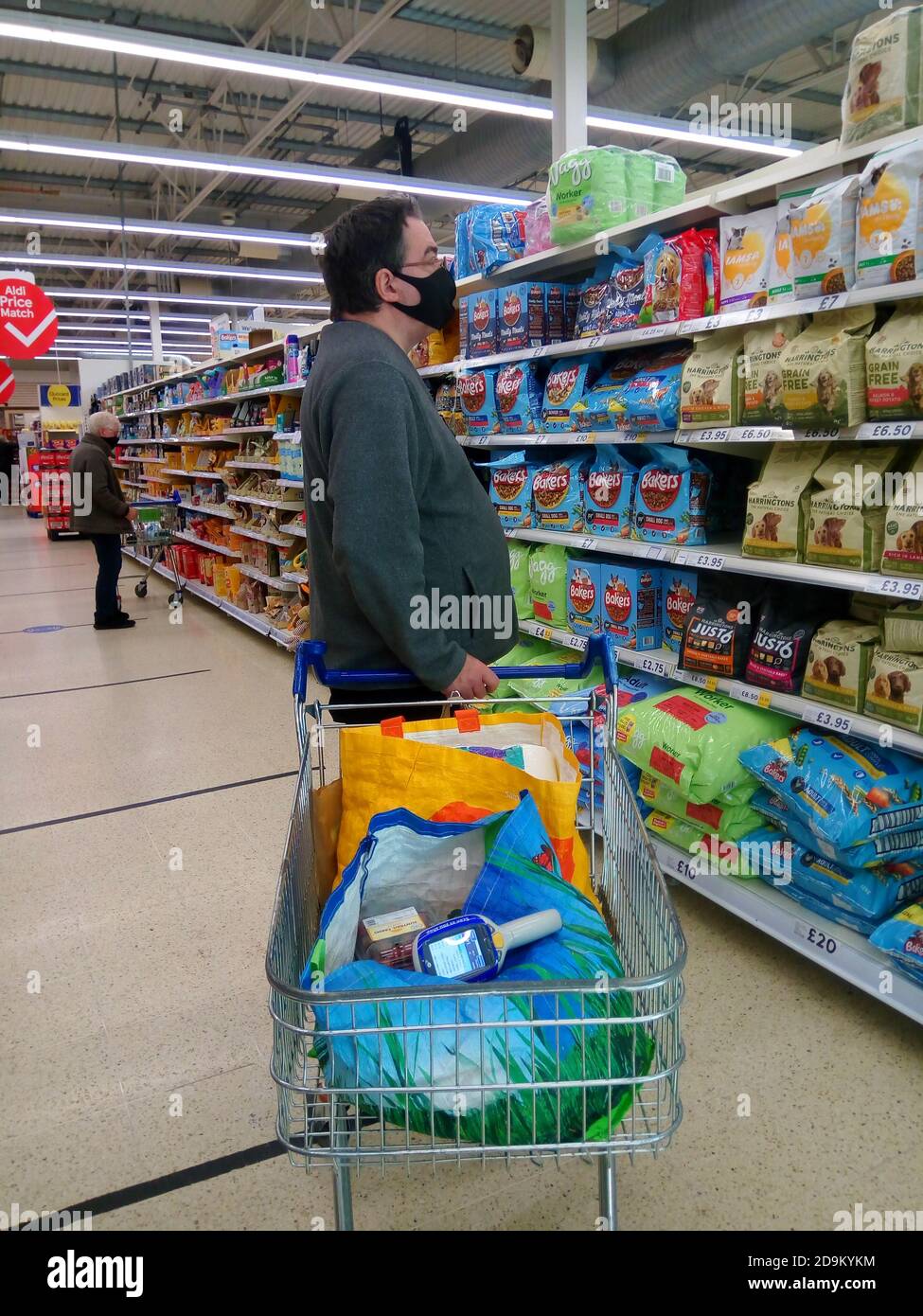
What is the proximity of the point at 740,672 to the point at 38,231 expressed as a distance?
19695mm

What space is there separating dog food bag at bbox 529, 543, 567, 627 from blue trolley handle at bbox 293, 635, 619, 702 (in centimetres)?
159

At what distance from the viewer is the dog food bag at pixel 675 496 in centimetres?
281

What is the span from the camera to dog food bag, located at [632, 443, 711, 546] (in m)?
2.81

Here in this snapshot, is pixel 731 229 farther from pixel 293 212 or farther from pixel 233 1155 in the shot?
pixel 293 212

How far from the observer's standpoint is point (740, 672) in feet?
8.67

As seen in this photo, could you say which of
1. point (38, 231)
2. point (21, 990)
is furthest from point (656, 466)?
point (38, 231)

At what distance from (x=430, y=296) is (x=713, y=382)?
966 mm

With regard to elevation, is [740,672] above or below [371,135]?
below

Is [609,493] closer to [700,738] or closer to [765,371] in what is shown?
[765,371]

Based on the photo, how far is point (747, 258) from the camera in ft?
8.07

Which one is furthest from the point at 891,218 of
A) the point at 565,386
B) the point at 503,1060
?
the point at 503,1060

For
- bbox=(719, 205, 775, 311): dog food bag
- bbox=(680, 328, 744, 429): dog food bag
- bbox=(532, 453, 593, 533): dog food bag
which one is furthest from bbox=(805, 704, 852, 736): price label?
bbox=(532, 453, 593, 533): dog food bag

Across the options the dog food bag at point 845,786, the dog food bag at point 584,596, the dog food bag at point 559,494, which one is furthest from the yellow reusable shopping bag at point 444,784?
the dog food bag at point 559,494

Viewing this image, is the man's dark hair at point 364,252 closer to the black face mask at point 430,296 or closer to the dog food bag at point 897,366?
the black face mask at point 430,296
